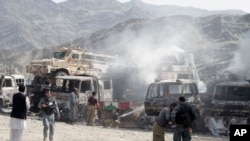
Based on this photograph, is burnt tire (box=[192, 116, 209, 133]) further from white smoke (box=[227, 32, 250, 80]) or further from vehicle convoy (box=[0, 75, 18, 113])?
vehicle convoy (box=[0, 75, 18, 113])

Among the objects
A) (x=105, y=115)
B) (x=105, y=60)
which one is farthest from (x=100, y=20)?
(x=105, y=115)

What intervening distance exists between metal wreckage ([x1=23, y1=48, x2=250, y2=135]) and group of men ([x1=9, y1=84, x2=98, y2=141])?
88 cm

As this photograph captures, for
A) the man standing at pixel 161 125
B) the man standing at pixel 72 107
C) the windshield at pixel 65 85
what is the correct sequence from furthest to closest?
the windshield at pixel 65 85 → the man standing at pixel 72 107 → the man standing at pixel 161 125

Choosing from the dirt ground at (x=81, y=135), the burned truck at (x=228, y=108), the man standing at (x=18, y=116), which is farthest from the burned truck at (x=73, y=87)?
the man standing at (x=18, y=116)

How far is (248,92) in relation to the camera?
58.5ft

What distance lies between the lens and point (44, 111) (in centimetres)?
1327

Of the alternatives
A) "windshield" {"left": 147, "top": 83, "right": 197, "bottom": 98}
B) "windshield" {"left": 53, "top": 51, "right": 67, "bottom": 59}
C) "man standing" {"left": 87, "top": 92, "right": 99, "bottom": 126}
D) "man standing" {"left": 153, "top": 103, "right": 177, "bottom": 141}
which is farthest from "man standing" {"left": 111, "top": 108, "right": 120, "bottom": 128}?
"windshield" {"left": 53, "top": 51, "right": 67, "bottom": 59}

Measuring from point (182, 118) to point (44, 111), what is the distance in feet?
14.6

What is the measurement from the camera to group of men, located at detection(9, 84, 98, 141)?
10719 millimetres

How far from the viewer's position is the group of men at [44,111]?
10719 millimetres

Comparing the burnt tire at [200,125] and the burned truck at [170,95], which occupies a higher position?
the burned truck at [170,95]

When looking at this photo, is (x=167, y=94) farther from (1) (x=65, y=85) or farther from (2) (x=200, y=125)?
(1) (x=65, y=85)

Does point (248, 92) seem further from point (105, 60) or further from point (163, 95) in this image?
point (105, 60)

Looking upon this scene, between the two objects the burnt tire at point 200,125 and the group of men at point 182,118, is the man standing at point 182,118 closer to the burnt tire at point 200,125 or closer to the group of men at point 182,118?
the group of men at point 182,118
